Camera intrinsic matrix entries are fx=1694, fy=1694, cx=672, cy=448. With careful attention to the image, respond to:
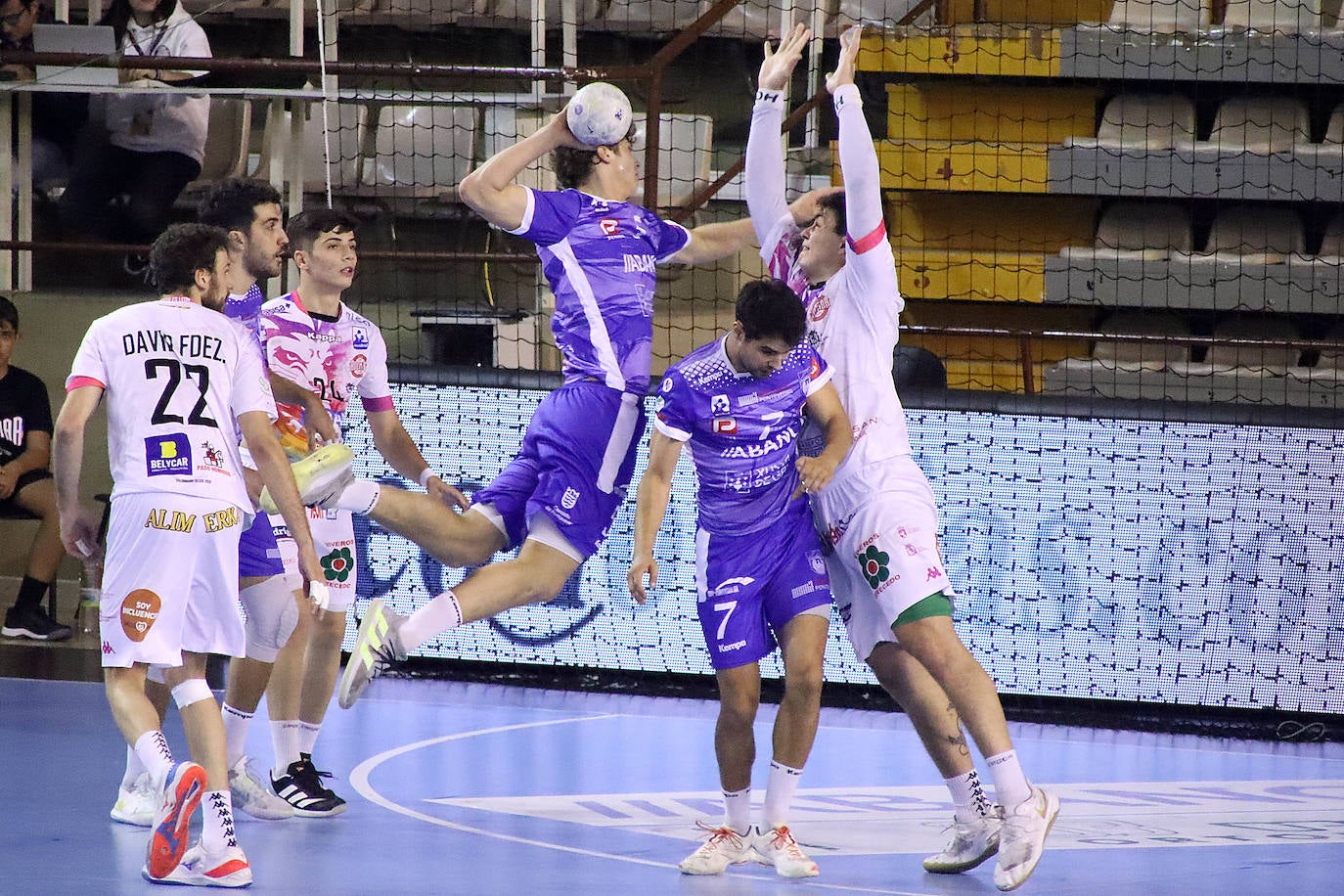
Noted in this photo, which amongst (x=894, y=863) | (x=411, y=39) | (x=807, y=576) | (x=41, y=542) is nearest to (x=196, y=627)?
(x=807, y=576)

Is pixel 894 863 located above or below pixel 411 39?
below

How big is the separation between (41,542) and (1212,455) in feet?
18.2

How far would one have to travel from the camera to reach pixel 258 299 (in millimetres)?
5582

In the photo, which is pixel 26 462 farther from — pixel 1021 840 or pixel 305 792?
pixel 1021 840

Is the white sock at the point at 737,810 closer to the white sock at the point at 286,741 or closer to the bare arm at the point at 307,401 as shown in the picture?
the white sock at the point at 286,741

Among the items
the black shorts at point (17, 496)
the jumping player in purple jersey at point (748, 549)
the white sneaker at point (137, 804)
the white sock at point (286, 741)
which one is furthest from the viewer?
the black shorts at point (17, 496)

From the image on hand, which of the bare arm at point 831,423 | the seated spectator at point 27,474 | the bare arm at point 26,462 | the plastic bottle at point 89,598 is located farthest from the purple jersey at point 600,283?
the bare arm at point 26,462

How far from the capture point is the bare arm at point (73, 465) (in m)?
4.52

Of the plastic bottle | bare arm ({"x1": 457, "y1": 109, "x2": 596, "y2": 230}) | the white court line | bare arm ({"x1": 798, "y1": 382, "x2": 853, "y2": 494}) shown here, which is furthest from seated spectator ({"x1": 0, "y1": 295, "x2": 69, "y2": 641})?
bare arm ({"x1": 798, "y1": 382, "x2": 853, "y2": 494})

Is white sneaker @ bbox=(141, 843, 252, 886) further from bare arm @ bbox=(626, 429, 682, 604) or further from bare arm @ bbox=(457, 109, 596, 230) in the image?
bare arm @ bbox=(457, 109, 596, 230)

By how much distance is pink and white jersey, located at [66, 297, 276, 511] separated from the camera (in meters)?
4.61

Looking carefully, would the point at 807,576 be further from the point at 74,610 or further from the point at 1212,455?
the point at 74,610

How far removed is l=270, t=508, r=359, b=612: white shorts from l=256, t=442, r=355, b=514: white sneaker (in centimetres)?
48

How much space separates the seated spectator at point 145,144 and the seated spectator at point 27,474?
1.18m
